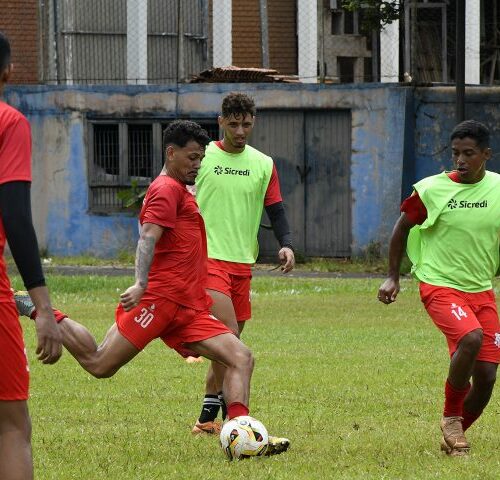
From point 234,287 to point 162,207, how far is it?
1358mm

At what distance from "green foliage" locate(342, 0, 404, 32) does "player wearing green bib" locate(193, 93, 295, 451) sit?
16239mm

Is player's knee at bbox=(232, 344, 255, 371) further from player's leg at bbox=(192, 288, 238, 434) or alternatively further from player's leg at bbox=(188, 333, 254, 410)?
player's leg at bbox=(192, 288, 238, 434)

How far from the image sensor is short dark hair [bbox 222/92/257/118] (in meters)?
9.38

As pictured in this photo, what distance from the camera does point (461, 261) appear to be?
8570 mm

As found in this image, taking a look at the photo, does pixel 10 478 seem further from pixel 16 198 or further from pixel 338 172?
pixel 338 172

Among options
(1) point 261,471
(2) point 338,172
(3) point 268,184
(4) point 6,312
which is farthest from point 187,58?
(4) point 6,312

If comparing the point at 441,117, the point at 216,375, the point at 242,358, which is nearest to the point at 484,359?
the point at 242,358

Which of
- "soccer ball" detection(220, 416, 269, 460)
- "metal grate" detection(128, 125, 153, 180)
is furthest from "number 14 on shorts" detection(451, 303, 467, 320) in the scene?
"metal grate" detection(128, 125, 153, 180)

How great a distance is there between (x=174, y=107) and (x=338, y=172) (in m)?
3.18

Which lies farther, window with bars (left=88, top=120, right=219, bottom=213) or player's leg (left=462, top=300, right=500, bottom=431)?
window with bars (left=88, top=120, right=219, bottom=213)

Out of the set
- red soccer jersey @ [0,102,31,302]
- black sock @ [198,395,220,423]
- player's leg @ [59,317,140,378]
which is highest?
red soccer jersey @ [0,102,31,302]

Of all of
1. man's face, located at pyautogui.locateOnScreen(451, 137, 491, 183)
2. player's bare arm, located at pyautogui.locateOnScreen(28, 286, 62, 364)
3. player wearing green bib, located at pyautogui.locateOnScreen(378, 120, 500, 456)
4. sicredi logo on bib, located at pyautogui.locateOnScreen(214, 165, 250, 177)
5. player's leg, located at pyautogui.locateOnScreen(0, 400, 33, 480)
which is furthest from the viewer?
sicredi logo on bib, located at pyautogui.locateOnScreen(214, 165, 250, 177)

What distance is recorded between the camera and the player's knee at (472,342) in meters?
8.26

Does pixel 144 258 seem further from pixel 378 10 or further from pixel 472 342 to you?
pixel 378 10
